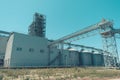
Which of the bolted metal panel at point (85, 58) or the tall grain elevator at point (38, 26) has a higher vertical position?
the tall grain elevator at point (38, 26)

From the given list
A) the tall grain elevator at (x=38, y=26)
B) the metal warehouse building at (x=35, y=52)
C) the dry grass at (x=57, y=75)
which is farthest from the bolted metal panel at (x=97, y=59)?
the dry grass at (x=57, y=75)

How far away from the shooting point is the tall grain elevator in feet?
161

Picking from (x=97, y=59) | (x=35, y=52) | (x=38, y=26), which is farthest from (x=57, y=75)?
(x=97, y=59)

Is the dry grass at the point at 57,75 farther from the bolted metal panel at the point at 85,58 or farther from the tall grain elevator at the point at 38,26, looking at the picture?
the bolted metal panel at the point at 85,58

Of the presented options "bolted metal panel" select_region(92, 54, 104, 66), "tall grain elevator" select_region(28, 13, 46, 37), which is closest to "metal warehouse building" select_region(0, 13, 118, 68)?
"tall grain elevator" select_region(28, 13, 46, 37)

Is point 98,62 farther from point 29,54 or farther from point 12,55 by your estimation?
point 12,55

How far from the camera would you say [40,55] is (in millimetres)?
41750

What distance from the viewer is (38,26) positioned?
1939 inches

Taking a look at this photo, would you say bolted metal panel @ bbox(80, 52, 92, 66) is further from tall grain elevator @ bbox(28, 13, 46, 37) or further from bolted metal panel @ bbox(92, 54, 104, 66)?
tall grain elevator @ bbox(28, 13, 46, 37)

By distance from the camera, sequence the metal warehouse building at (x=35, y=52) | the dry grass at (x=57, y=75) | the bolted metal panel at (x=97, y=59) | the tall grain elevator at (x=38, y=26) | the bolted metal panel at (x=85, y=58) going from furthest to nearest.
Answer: the bolted metal panel at (x=97, y=59) → the bolted metal panel at (x=85, y=58) → the tall grain elevator at (x=38, y=26) → the metal warehouse building at (x=35, y=52) → the dry grass at (x=57, y=75)

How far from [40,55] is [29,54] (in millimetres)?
4048

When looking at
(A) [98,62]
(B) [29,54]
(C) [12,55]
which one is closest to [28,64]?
(B) [29,54]

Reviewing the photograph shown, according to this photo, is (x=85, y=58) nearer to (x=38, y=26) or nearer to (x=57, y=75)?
(x=38, y=26)

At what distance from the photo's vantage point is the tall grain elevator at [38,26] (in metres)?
48.9
